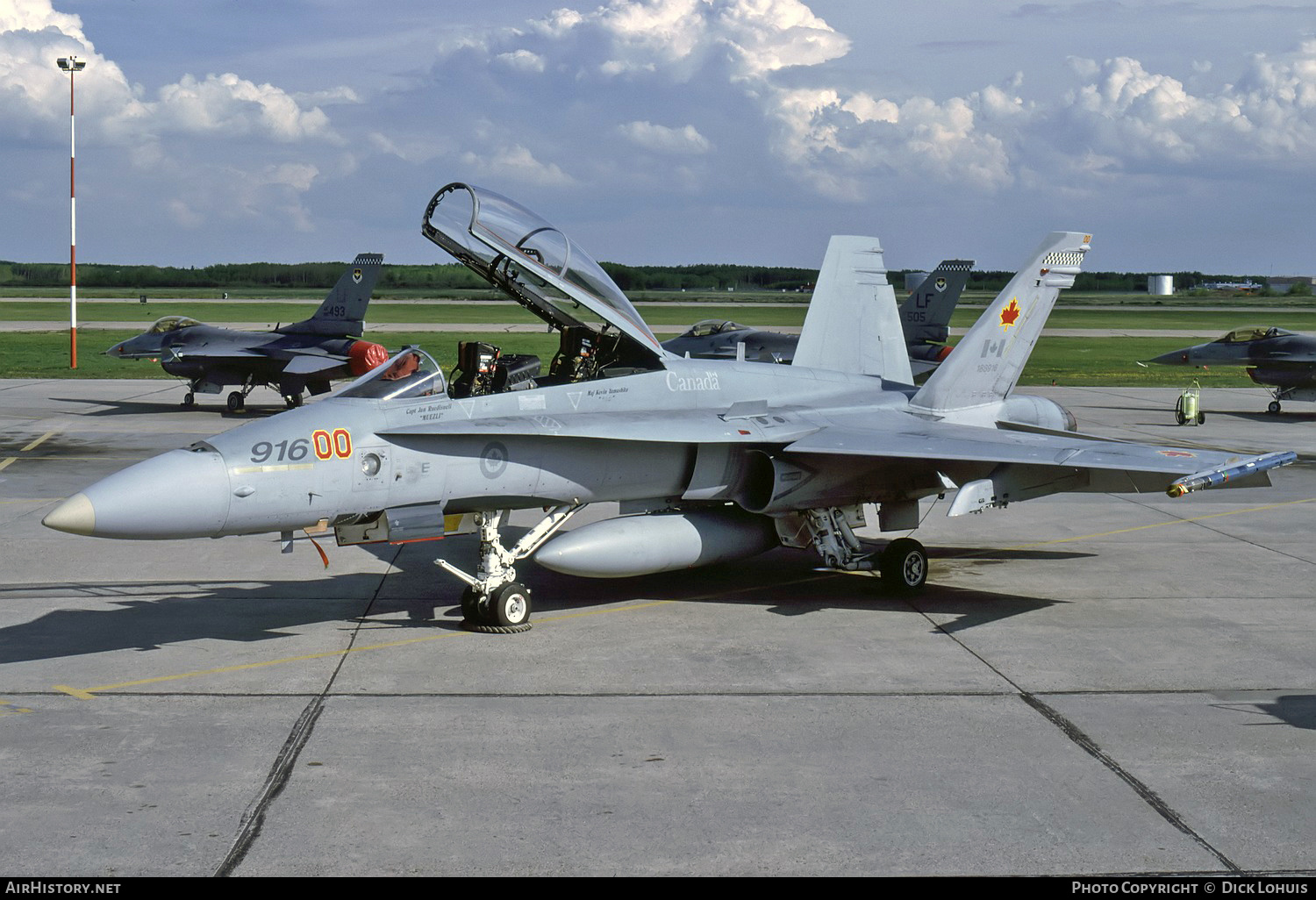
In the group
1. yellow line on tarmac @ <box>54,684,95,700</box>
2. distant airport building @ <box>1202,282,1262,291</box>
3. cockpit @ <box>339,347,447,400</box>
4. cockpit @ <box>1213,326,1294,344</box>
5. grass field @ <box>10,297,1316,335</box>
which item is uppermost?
distant airport building @ <box>1202,282,1262,291</box>

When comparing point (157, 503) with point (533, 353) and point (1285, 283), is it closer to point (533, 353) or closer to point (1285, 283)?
point (533, 353)

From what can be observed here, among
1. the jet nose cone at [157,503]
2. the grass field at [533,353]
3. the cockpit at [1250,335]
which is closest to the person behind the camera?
the jet nose cone at [157,503]

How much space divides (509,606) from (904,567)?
13.1 feet

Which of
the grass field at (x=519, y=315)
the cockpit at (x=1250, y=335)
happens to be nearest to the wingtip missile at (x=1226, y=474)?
the cockpit at (x=1250, y=335)

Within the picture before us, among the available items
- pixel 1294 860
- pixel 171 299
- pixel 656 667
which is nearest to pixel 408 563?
pixel 656 667

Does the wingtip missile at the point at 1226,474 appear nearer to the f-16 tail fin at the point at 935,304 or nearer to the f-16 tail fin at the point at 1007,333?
the f-16 tail fin at the point at 1007,333

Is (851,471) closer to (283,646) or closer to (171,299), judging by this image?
(283,646)

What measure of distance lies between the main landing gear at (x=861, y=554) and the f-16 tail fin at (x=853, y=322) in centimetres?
316

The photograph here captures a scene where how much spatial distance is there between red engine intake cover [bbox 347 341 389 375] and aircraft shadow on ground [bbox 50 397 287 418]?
1982 mm

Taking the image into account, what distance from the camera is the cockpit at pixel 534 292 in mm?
10984

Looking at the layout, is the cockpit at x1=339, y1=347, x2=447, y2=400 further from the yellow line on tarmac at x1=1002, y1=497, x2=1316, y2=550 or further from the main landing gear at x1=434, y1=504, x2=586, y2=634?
the yellow line on tarmac at x1=1002, y1=497, x2=1316, y2=550

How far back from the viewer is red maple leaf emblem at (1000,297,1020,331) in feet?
47.3

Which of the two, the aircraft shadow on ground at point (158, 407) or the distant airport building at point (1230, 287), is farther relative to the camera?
the distant airport building at point (1230, 287)

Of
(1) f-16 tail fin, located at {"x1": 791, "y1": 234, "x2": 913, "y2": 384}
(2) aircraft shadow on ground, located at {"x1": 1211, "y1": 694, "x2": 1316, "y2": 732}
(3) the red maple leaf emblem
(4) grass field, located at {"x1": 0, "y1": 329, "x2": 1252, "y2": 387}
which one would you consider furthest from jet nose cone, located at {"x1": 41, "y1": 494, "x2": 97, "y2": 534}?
(4) grass field, located at {"x1": 0, "y1": 329, "x2": 1252, "y2": 387}
